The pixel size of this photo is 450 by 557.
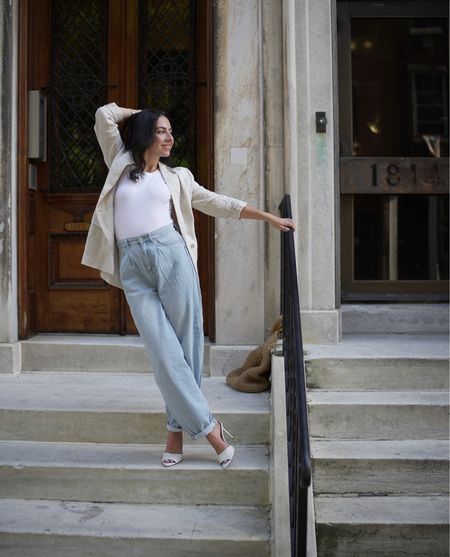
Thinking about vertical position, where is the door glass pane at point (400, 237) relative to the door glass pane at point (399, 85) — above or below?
below

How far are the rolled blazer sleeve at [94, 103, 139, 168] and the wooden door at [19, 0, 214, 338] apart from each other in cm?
181

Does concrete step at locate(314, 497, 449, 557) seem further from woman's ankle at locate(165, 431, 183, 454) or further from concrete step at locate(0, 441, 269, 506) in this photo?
woman's ankle at locate(165, 431, 183, 454)

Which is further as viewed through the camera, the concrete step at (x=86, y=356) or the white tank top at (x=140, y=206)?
the concrete step at (x=86, y=356)

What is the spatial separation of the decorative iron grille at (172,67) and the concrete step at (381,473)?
2.79 m

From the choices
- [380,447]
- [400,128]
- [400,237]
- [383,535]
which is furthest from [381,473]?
[400,128]

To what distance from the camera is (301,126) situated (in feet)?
16.8

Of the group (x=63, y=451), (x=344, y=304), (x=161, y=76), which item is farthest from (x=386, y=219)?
(x=63, y=451)

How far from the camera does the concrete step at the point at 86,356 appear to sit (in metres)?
5.17

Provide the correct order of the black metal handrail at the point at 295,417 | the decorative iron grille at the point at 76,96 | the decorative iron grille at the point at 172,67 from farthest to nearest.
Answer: the decorative iron grille at the point at 76,96 < the decorative iron grille at the point at 172,67 < the black metal handrail at the point at 295,417

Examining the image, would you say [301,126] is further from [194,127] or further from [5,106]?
[5,106]

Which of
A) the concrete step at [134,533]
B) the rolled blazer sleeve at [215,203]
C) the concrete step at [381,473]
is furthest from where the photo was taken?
the rolled blazer sleeve at [215,203]

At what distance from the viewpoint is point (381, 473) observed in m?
3.70

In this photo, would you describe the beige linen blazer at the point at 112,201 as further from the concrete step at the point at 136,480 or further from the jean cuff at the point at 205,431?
the concrete step at the point at 136,480

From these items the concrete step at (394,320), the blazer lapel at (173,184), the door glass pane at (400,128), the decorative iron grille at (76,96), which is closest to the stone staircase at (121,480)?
the blazer lapel at (173,184)
